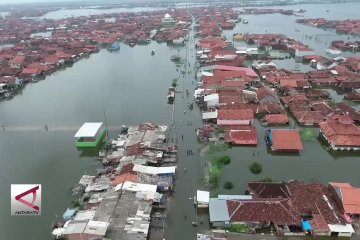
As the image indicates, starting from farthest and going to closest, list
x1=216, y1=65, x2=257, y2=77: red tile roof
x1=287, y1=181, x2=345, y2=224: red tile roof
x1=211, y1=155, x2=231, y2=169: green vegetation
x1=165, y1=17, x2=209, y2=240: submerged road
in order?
1. x1=216, y1=65, x2=257, y2=77: red tile roof
2. x1=211, y1=155, x2=231, y2=169: green vegetation
3. x1=165, y1=17, x2=209, y2=240: submerged road
4. x1=287, y1=181, x2=345, y2=224: red tile roof

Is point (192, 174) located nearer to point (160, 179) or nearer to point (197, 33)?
point (160, 179)

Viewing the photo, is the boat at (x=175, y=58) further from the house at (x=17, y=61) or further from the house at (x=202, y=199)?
the house at (x=202, y=199)

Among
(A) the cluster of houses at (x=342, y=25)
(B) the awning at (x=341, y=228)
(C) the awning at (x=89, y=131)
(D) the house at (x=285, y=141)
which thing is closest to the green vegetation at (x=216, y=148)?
(D) the house at (x=285, y=141)

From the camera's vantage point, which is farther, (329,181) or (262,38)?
(262,38)

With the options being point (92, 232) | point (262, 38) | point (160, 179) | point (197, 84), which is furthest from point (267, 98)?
point (262, 38)

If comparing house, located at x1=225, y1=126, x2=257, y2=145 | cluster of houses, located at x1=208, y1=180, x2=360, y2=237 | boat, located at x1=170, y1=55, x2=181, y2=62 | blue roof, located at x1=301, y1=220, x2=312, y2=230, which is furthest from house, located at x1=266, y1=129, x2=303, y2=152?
boat, located at x1=170, y1=55, x2=181, y2=62

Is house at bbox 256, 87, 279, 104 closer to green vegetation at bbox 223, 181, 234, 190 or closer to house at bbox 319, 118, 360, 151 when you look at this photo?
house at bbox 319, 118, 360, 151

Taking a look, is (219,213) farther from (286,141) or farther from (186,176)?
(286,141)
